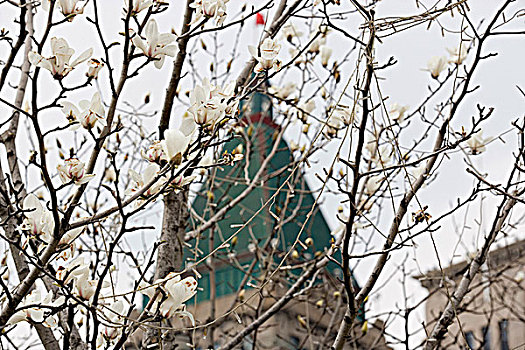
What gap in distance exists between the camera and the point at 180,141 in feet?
2.79

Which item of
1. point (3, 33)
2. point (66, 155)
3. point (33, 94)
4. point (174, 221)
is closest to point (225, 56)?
point (66, 155)

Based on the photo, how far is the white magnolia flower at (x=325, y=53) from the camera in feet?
6.77

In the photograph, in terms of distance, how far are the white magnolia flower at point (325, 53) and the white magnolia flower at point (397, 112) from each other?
0.96ft

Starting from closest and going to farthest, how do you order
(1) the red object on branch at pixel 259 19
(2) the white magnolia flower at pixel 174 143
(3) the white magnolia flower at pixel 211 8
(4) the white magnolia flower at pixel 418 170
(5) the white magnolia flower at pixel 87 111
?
(2) the white magnolia flower at pixel 174 143 → (5) the white magnolia flower at pixel 87 111 → (3) the white magnolia flower at pixel 211 8 → (4) the white magnolia flower at pixel 418 170 → (1) the red object on branch at pixel 259 19

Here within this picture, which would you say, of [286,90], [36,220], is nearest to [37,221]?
[36,220]

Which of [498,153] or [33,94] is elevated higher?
[498,153]

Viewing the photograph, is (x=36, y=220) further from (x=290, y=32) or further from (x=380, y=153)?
(x=290, y=32)

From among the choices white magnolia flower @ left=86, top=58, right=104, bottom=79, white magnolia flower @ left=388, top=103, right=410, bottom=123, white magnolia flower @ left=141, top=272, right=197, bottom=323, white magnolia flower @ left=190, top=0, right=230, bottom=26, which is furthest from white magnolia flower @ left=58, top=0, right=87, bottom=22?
white magnolia flower @ left=388, top=103, right=410, bottom=123

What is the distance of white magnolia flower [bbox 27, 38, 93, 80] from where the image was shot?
0.94 m

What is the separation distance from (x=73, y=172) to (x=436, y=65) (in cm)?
122

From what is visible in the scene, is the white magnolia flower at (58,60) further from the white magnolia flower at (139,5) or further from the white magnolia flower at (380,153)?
the white magnolia flower at (380,153)

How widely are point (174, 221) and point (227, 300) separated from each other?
14.0 feet

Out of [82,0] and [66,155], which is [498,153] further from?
[82,0]

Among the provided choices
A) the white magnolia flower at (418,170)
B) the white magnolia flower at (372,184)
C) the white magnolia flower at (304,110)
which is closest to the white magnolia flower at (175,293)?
the white magnolia flower at (418,170)
